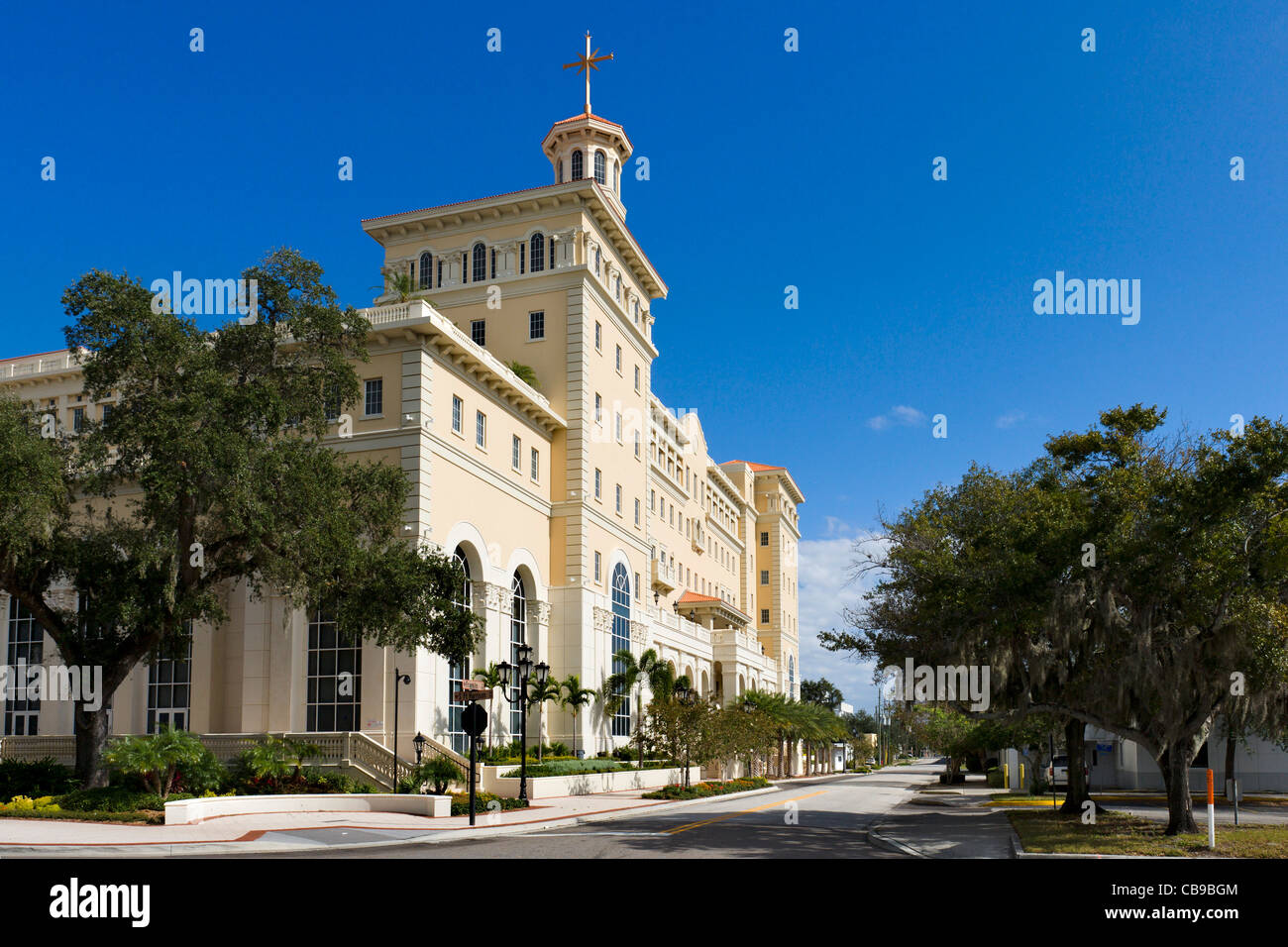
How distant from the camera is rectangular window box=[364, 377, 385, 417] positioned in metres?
36.1

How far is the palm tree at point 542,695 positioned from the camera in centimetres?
3904

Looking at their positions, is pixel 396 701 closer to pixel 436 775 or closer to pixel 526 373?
pixel 436 775

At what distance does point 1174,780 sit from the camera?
2139 centimetres

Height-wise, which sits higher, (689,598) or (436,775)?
(689,598)

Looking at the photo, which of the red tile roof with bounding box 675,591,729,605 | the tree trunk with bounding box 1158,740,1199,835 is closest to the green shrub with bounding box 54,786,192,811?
the tree trunk with bounding box 1158,740,1199,835

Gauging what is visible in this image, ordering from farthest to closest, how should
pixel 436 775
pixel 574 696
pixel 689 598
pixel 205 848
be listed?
pixel 689 598, pixel 574 696, pixel 436 775, pixel 205 848

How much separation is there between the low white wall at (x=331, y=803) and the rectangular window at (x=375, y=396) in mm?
13181

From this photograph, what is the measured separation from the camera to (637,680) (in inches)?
1994

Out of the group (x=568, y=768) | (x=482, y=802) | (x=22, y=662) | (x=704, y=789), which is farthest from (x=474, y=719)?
(x=22, y=662)

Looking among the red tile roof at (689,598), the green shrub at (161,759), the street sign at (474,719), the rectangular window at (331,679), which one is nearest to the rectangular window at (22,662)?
the rectangular window at (331,679)

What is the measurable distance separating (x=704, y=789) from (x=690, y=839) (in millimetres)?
20380

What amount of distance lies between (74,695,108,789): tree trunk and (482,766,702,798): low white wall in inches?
411

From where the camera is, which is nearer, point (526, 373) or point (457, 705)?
point (457, 705)
